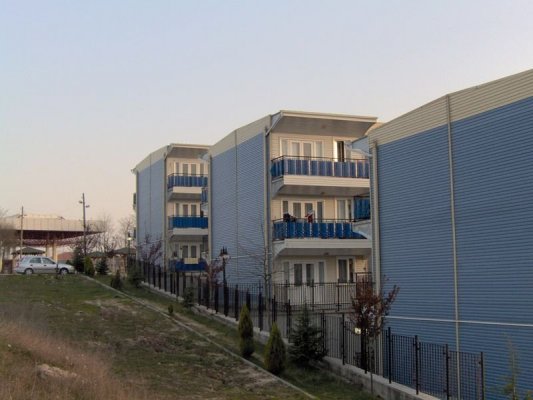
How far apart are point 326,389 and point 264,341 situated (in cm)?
502

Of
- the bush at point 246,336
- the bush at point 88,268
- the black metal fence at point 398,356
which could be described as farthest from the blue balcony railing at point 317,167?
the bush at point 88,268

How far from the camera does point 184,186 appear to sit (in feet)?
155

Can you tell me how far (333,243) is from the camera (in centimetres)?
3133

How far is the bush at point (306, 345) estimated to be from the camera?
64.8 feet

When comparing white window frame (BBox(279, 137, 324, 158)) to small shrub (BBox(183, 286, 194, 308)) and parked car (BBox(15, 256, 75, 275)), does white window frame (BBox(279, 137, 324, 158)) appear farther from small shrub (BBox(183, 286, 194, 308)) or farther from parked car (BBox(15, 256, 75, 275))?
parked car (BBox(15, 256, 75, 275))

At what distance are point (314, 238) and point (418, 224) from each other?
11.4 metres

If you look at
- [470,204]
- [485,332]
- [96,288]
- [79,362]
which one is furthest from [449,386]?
[96,288]

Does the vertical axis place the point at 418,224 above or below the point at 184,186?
below

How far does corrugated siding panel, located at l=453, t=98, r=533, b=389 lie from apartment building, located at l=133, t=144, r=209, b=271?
29.4m

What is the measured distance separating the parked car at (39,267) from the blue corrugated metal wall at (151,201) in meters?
6.74

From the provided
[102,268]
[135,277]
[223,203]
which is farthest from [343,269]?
[102,268]

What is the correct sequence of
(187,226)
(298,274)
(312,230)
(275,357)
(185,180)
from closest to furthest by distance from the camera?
1. (275,357)
2. (312,230)
3. (298,274)
4. (187,226)
5. (185,180)

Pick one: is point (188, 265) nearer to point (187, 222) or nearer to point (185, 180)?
point (187, 222)

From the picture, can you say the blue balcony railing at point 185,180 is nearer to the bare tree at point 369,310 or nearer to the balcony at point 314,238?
the balcony at point 314,238
